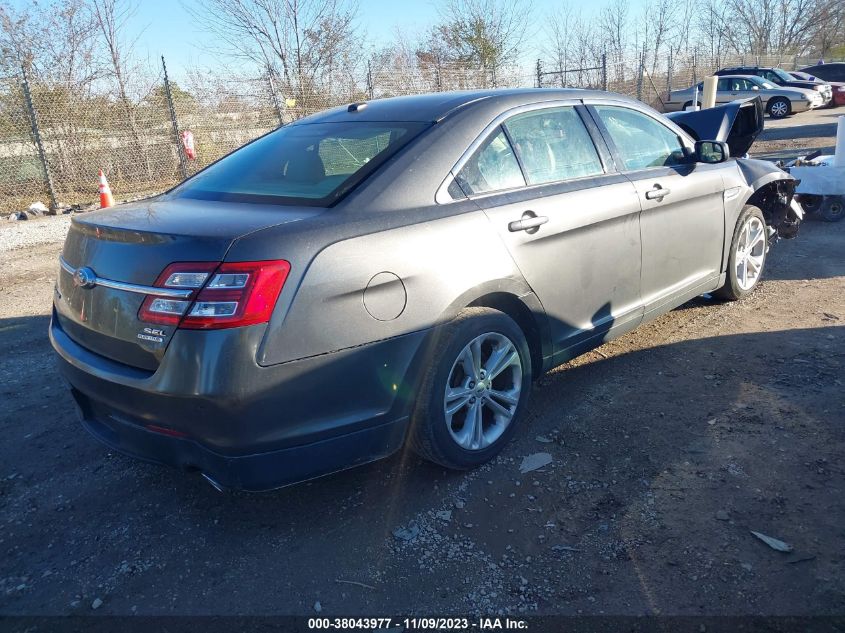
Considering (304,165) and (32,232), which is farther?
(32,232)

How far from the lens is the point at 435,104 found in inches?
132

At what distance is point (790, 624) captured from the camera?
7.00 ft

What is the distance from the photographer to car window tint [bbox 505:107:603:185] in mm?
3402

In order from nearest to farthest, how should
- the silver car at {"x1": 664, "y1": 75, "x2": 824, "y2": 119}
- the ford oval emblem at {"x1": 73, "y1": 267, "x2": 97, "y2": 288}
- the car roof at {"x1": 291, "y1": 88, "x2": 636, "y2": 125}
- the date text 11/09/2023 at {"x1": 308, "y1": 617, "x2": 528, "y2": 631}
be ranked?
the date text 11/09/2023 at {"x1": 308, "y1": 617, "x2": 528, "y2": 631} < the ford oval emblem at {"x1": 73, "y1": 267, "x2": 97, "y2": 288} < the car roof at {"x1": 291, "y1": 88, "x2": 636, "y2": 125} < the silver car at {"x1": 664, "y1": 75, "x2": 824, "y2": 119}

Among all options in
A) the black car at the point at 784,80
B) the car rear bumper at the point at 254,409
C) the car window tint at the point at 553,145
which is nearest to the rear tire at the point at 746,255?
the car window tint at the point at 553,145

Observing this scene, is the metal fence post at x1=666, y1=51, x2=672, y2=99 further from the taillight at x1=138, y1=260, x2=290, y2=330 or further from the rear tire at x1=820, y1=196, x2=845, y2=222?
the taillight at x1=138, y1=260, x2=290, y2=330

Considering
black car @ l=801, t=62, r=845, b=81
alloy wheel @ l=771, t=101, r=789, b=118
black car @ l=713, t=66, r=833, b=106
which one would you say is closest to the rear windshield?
alloy wheel @ l=771, t=101, r=789, b=118

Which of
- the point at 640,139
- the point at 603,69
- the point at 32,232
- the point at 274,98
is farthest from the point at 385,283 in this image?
the point at 603,69

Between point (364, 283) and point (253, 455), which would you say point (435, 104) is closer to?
point (364, 283)

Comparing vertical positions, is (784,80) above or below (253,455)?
above

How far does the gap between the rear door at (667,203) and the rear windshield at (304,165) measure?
1456 mm

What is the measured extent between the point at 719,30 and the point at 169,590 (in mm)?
49986

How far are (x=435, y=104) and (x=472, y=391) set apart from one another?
1470 mm

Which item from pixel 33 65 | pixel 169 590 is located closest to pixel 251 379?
pixel 169 590
